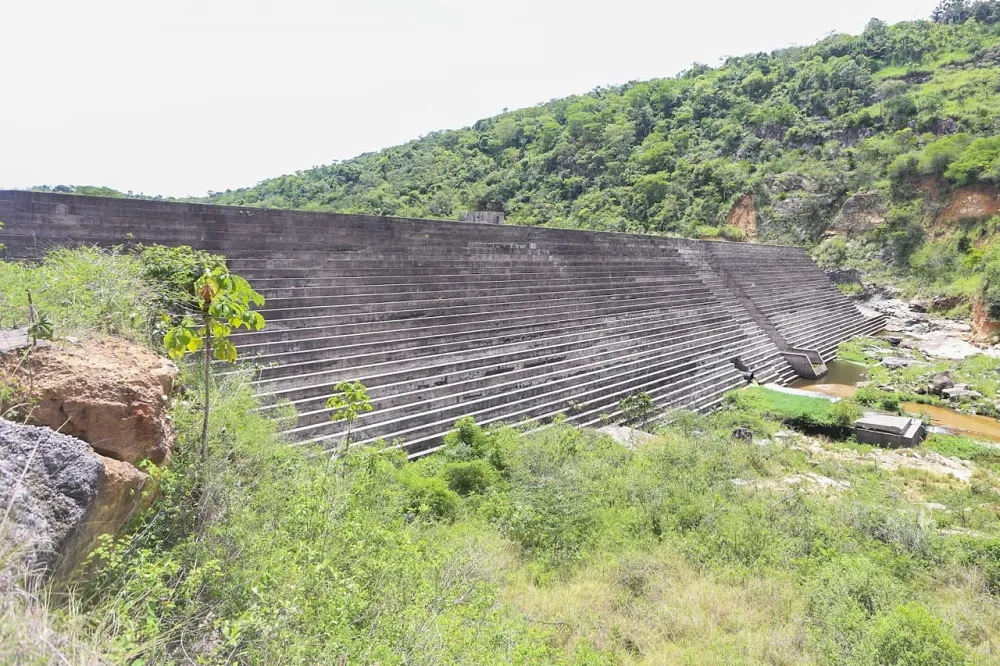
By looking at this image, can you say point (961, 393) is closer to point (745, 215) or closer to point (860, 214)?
point (860, 214)

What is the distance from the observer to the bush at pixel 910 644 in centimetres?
305

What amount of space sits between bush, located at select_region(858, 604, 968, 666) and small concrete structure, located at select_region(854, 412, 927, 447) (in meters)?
8.28

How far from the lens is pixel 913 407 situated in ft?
41.8

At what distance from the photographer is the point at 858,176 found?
31.8m

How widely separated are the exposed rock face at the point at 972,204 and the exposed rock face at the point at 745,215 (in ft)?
32.6

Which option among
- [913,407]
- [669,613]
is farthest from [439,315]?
[913,407]

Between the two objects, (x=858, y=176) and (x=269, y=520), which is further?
(x=858, y=176)

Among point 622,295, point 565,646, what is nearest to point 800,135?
point 622,295

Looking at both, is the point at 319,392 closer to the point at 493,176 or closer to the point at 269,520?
the point at 269,520

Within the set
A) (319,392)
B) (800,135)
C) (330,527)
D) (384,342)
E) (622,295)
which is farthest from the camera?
(800,135)

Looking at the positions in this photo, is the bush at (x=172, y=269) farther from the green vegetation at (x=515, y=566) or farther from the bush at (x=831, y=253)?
the bush at (x=831, y=253)

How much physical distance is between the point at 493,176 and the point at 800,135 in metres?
24.5

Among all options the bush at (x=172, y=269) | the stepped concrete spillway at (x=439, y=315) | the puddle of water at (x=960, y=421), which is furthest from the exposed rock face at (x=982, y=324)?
the bush at (x=172, y=269)

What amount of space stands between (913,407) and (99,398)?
16225mm
